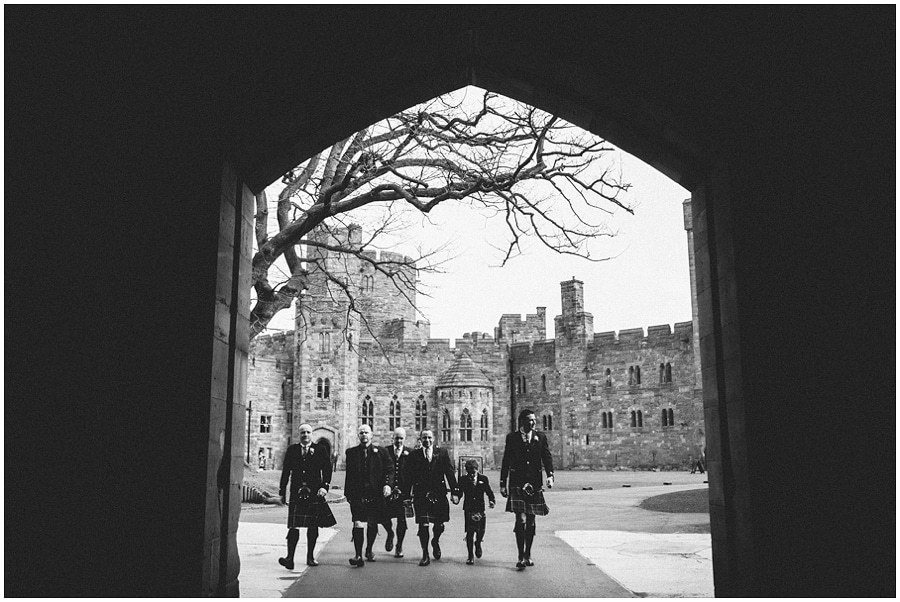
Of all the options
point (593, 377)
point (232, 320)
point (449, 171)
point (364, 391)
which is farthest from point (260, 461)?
point (232, 320)

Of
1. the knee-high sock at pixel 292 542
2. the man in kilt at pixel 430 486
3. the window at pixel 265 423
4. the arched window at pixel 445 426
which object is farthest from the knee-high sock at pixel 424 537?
the arched window at pixel 445 426

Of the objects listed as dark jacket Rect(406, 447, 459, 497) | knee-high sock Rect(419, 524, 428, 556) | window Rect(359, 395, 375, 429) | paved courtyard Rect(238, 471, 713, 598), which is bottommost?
paved courtyard Rect(238, 471, 713, 598)

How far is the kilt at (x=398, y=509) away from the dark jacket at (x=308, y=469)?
839 millimetres

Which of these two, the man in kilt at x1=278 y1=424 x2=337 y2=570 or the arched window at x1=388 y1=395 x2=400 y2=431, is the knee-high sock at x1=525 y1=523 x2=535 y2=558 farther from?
the arched window at x1=388 y1=395 x2=400 y2=431

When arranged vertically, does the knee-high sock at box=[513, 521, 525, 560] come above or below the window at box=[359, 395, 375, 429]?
below

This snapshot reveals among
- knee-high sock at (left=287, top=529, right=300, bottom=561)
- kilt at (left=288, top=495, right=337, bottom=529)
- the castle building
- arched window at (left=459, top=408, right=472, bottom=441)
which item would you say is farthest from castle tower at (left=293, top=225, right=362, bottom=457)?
knee-high sock at (left=287, top=529, right=300, bottom=561)

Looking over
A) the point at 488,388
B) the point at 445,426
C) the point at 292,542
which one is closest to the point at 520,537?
the point at 292,542

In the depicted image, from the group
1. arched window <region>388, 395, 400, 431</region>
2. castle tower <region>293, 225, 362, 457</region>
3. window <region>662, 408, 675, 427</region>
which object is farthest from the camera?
arched window <region>388, 395, 400, 431</region>

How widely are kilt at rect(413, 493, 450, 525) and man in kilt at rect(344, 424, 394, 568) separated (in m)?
0.41

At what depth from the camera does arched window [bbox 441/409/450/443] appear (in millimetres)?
46969

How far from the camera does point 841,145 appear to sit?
452cm

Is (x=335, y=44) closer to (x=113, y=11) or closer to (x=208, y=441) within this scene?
(x=113, y=11)

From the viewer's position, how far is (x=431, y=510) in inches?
355

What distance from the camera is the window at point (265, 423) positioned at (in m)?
44.9
